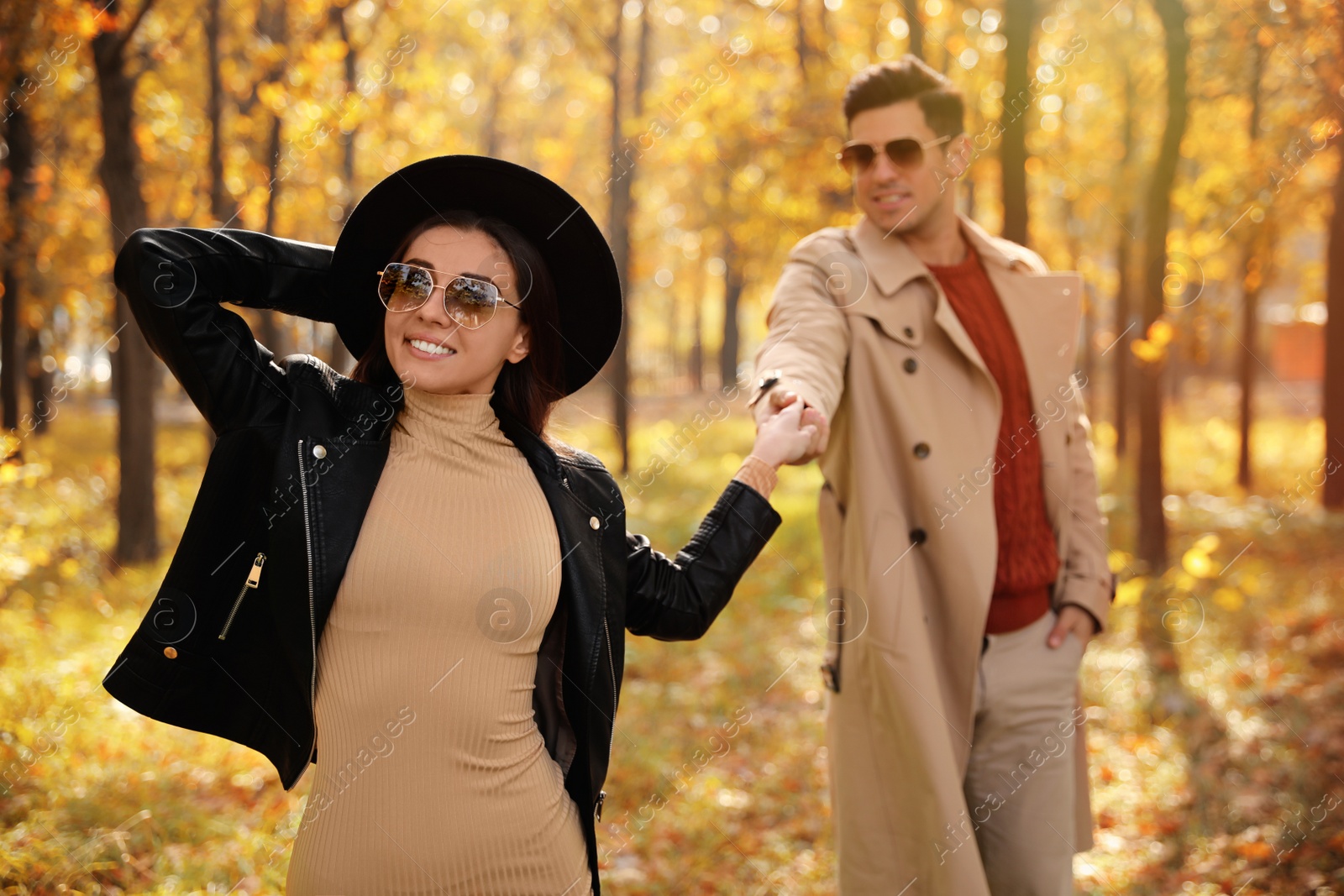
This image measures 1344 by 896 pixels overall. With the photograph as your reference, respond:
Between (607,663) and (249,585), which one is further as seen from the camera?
(607,663)

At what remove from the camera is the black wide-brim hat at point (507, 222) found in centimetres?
205

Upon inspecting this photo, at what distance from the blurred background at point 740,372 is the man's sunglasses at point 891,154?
4.05 feet

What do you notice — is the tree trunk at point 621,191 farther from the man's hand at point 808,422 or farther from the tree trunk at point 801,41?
the man's hand at point 808,422

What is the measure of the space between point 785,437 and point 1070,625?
136cm

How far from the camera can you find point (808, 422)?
7.66 feet

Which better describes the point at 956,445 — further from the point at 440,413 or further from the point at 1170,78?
the point at 1170,78

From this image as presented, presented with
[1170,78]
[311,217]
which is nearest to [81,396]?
[311,217]

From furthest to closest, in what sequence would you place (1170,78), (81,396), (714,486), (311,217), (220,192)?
A: (81,396) < (714,486) < (311,217) < (220,192) < (1170,78)

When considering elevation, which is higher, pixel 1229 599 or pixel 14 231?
pixel 14 231

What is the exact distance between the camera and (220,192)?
405 inches

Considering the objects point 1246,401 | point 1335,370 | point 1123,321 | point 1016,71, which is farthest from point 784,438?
point 1123,321

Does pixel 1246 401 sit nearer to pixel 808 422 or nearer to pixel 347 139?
pixel 347 139

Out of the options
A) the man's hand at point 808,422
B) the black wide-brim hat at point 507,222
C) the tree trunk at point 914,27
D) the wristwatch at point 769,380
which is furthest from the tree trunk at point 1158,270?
the black wide-brim hat at point 507,222

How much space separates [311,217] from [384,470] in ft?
34.7
